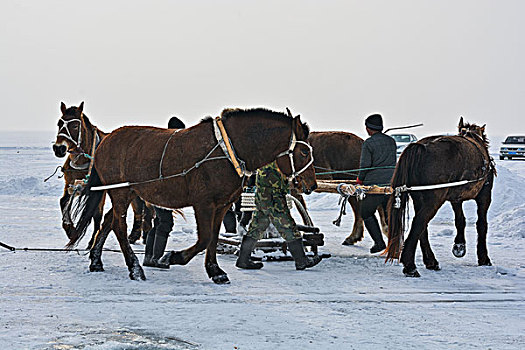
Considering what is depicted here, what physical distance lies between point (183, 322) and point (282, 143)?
2676 mm

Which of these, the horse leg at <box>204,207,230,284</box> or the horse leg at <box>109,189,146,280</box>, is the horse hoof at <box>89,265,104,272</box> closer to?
the horse leg at <box>109,189,146,280</box>

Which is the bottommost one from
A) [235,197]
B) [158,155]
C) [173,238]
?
[173,238]

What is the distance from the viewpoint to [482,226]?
360 inches

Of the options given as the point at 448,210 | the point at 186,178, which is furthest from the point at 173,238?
the point at 448,210

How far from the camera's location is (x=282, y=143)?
757cm

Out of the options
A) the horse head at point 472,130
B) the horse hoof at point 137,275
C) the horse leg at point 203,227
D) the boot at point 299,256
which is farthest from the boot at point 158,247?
the horse head at point 472,130

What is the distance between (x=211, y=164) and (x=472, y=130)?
14.5ft

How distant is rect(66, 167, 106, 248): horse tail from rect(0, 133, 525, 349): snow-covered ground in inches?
22.3

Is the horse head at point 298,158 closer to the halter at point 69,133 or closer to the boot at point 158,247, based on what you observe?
the boot at point 158,247

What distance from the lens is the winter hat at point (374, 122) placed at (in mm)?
9805

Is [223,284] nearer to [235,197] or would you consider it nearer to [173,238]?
[235,197]

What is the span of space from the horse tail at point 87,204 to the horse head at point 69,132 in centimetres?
134

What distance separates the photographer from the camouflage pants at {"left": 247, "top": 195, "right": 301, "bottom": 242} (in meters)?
8.29

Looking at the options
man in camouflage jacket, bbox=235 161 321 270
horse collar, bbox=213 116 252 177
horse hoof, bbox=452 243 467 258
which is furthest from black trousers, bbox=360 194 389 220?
horse collar, bbox=213 116 252 177
